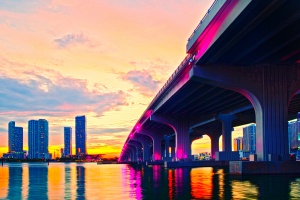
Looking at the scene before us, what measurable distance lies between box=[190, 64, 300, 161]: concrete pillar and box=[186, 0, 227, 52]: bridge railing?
3.84 m

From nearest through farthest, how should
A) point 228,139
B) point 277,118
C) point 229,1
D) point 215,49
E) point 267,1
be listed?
1. point 267,1
2. point 229,1
3. point 215,49
4. point 277,118
5. point 228,139

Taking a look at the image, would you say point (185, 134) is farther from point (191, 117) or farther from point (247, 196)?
point (247, 196)

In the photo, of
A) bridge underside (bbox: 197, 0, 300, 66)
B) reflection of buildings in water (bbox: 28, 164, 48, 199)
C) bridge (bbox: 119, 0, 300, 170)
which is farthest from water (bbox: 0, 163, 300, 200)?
bridge underside (bbox: 197, 0, 300, 66)

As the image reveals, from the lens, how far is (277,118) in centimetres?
4238

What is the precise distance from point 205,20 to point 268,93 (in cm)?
1066

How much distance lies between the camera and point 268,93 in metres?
42.6

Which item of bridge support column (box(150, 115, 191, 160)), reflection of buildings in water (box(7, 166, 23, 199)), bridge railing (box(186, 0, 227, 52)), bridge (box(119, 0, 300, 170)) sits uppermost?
bridge railing (box(186, 0, 227, 52))

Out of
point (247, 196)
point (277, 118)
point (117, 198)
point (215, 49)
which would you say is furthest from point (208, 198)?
point (277, 118)

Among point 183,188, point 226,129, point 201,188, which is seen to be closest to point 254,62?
point 201,188

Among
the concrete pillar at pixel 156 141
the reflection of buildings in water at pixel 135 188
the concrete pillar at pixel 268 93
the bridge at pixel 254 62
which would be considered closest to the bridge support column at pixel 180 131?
the bridge at pixel 254 62

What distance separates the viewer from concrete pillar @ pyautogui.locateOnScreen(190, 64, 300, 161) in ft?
138

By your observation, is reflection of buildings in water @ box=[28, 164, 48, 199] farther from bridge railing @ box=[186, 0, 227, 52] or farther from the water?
bridge railing @ box=[186, 0, 227, 52]

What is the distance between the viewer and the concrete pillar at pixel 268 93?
4212 cm

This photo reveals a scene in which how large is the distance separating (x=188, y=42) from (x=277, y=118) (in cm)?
1116
